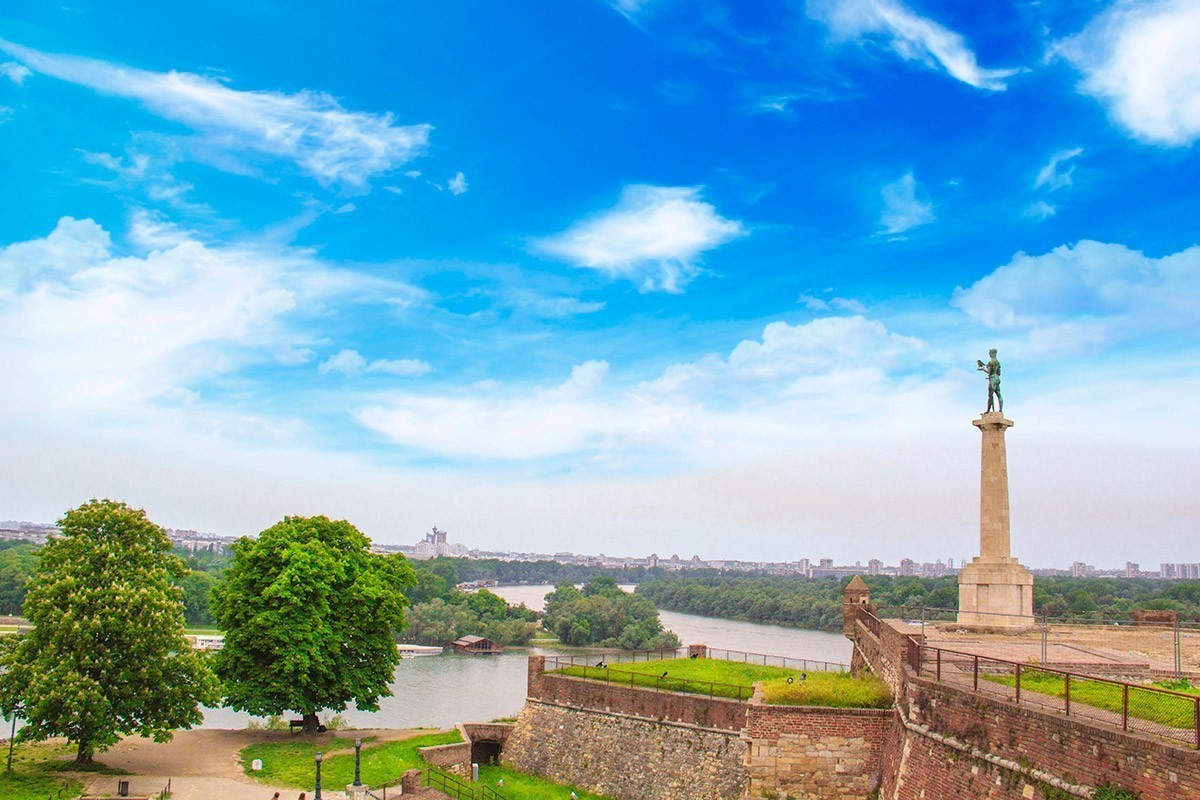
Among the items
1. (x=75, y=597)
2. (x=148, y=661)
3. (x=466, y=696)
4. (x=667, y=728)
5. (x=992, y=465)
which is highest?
(x=992, y=465)

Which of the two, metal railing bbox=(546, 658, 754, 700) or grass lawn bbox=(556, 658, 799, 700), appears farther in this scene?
grass lawn bbox=(556, 658, 799, 700)

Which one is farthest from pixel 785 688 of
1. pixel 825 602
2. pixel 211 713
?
pixel 825 602

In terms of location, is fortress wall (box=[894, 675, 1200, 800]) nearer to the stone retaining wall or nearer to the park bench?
the stone retaining wall

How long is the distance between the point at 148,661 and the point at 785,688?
57.2ft

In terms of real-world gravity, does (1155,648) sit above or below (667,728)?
above

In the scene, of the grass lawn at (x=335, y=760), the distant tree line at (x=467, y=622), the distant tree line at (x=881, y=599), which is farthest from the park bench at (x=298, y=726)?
the distant tree line at (x=881, y=599)

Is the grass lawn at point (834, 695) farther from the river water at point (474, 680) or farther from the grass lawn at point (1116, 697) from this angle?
the river water at point (474, 680)

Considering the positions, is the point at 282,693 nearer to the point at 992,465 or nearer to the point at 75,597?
the point at 75,597

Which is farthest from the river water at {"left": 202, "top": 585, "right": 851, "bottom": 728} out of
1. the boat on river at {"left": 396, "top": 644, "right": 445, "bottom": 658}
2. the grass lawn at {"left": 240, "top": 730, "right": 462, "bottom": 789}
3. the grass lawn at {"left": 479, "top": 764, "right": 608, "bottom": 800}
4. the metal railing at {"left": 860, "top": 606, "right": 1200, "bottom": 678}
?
the metal railing at {"left": 860, "top": 606, "right": 1200, "bottom": 678}

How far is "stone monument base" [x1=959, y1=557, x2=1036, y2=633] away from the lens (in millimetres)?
28516

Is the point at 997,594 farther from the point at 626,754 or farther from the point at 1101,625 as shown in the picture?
the point at 626,754

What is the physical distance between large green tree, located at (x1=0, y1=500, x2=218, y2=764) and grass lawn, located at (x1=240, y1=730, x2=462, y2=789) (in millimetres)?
2767

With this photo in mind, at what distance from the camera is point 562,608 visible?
10169 cm

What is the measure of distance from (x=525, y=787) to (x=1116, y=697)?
21038 millimetres
